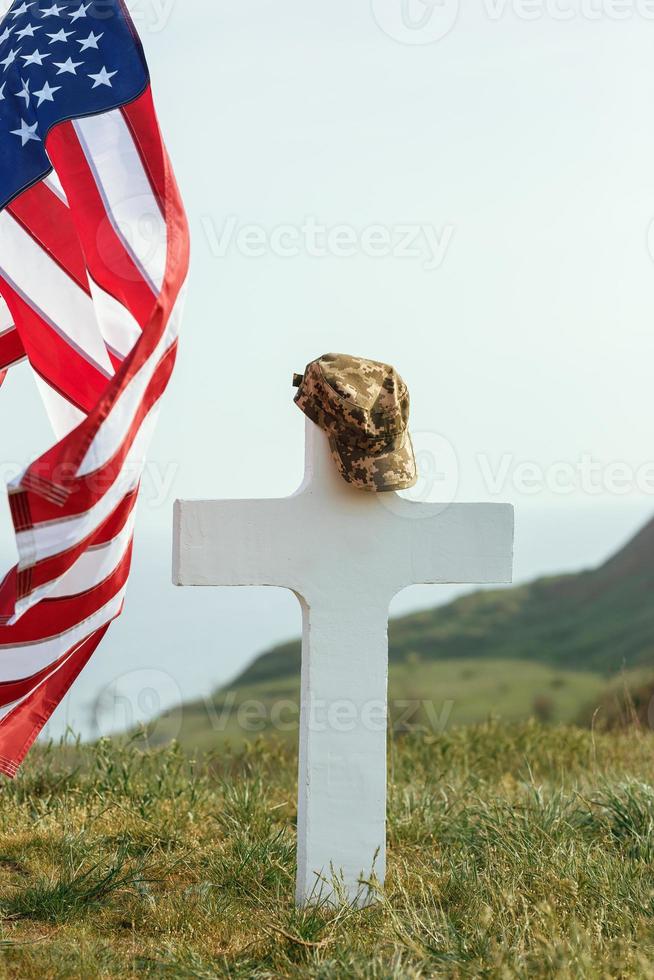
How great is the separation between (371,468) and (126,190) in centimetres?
141

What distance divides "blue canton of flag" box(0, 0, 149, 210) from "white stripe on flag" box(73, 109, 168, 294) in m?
0.10

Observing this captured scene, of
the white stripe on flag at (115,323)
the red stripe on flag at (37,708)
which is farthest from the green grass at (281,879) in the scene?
the white stripe on flag at (115,323)

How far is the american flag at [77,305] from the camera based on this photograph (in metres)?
3.41

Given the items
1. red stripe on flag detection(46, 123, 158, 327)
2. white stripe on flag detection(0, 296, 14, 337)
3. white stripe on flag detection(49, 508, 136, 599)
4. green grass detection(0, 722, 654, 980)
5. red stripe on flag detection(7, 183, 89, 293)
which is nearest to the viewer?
green grass detection(0, 722, 654, 980)

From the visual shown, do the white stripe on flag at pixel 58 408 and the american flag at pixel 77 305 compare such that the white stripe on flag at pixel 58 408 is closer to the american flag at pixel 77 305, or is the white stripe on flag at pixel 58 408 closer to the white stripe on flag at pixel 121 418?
the american flag at pixel 77 305

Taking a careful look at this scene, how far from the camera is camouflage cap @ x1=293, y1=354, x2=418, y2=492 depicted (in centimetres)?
391

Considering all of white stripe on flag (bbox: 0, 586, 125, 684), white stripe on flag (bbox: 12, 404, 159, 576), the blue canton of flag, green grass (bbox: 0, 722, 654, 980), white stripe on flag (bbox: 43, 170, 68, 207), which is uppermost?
the blue canton of flag

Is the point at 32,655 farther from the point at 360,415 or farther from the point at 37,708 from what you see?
the point at 360,415

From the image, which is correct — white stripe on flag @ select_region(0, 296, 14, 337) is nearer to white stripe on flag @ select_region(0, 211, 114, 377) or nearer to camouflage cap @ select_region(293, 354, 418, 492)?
white stripe on flag @ select_region(0, 211, 114, 377)

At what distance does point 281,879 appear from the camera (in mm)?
4250

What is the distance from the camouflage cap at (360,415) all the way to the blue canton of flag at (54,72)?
141 cm

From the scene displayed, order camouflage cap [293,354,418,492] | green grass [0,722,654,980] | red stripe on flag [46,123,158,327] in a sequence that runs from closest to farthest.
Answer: green grass [0,722,654,980] < camouflage cap [293,354,418,492] < red stripe on flag [46,123,158,327]

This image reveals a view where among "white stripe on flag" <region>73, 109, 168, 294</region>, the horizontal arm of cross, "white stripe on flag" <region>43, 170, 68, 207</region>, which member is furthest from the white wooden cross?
"white stripe on flag" <region>43, 170, 68, 207</region>

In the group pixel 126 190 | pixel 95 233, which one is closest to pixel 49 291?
pixel 95 233
